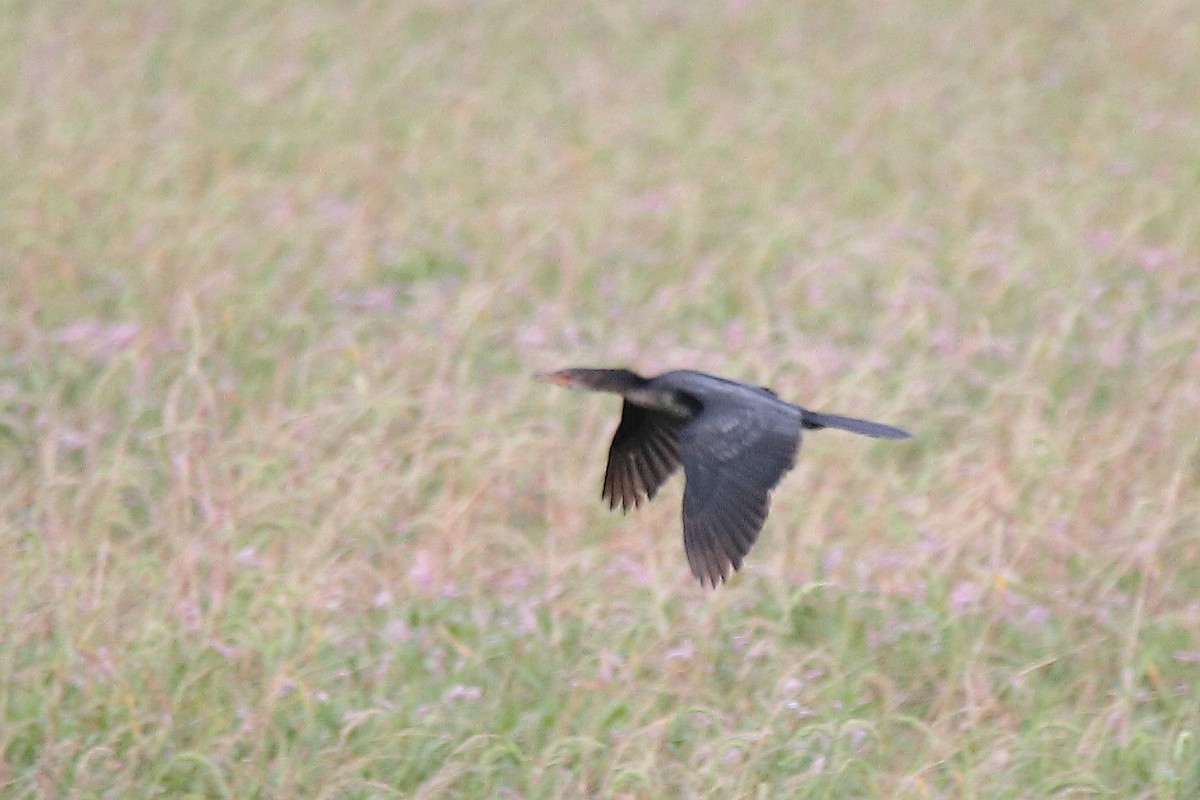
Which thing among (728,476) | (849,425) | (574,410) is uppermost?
(849,425)

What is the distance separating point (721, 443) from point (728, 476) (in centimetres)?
9

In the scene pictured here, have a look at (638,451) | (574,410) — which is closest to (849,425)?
(638,451)

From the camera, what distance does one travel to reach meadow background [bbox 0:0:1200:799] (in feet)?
13.6

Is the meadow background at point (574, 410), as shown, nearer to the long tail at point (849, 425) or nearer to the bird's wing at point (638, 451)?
the bird's wing at point (638, 451)

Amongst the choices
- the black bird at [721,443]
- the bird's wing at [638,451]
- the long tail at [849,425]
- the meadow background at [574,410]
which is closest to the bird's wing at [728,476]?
the black bird at [721,443]

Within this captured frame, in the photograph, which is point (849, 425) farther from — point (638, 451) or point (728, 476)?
point (638, 451)

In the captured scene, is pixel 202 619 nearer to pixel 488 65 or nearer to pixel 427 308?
pixel 427 308

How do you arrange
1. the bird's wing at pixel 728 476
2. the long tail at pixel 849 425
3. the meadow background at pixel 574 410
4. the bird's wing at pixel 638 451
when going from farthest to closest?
the bird's wing at pixel 638 451 → the long tail at pixel 849 425 → the meadow background at pixel 574 410 → the bird's wing at pixel 728 476

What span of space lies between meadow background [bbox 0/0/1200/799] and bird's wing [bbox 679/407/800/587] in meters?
0.38

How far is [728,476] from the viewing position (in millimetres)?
3977

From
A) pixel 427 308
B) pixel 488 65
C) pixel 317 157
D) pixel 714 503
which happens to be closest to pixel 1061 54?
pixel 488 65

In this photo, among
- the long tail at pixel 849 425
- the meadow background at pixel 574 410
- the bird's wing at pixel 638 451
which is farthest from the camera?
the bird's wing at pixel 638 451

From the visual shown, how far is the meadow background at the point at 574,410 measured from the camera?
414 cm

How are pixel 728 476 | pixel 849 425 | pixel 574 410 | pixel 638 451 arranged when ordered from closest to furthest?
pixel 728 476 < pixel 849 425 < pixel 638 451 < pixel 574 410
